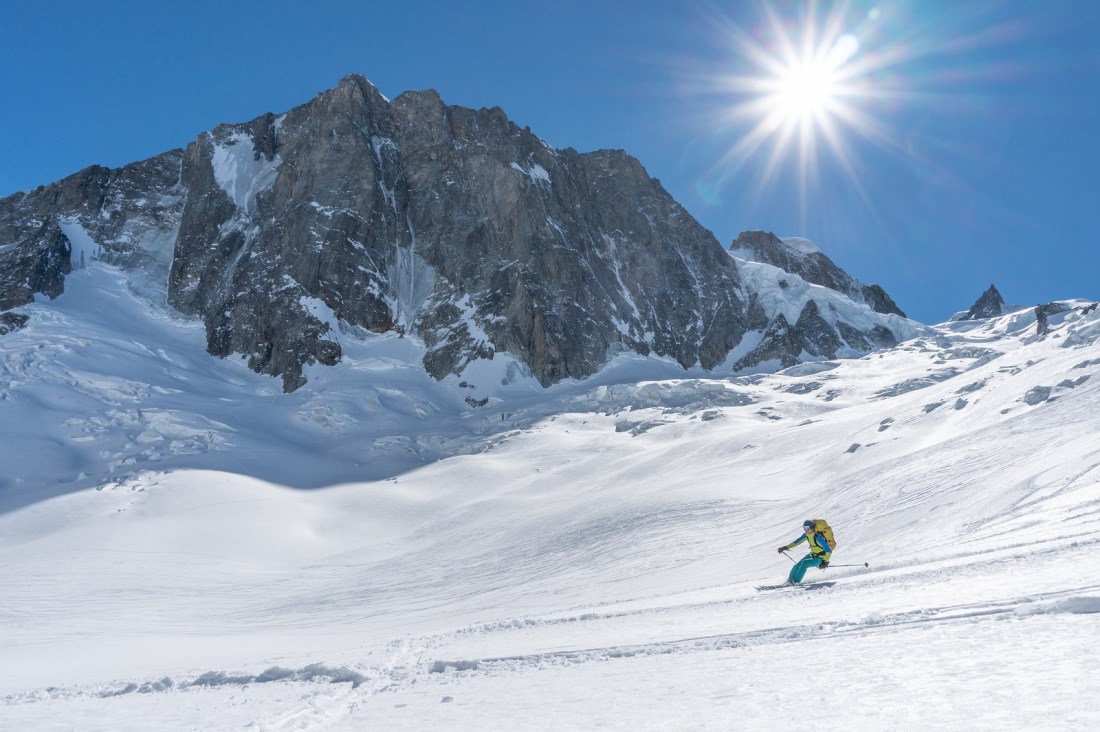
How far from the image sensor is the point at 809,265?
174125mm

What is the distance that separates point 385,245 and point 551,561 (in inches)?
3793

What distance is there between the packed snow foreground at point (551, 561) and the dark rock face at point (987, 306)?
116361 millimetres

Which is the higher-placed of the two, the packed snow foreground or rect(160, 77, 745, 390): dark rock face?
rect(160, 77, 745, 390): dark rock face

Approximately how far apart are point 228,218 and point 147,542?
311 ft

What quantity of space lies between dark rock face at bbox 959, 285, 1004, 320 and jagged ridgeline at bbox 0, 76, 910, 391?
6927 centimetres

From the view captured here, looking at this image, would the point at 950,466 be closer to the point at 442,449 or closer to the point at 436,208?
the point at 442,449

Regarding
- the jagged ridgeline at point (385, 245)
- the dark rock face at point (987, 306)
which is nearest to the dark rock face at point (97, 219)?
the jagged ridgeline at point (385, 245)

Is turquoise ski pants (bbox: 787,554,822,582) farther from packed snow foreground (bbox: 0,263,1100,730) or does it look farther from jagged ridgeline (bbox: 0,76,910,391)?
jagged ridgeline (bbox: 0,76,910,391)

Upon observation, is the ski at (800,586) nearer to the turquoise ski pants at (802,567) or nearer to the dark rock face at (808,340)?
the turquoise ski pants at (802,567)

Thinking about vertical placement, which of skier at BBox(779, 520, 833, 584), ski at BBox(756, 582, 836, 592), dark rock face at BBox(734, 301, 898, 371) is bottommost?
ski at BBox(756, 582, 836, 592)

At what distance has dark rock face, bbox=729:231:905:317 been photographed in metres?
171

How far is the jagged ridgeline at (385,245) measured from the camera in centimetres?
10081

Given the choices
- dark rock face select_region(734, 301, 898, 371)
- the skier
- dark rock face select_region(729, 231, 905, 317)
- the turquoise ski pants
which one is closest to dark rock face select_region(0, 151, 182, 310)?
dark rock face select_region(734, 301, 898, 371)

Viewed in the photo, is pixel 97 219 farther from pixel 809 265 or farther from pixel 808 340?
pixel 809 265
